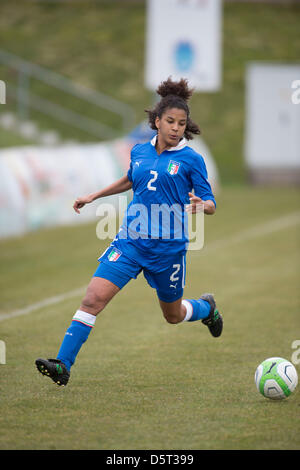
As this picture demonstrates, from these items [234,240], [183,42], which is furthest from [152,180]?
[183,42]

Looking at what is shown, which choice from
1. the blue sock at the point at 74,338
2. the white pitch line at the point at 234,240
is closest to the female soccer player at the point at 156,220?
the blue sock at the point at 74,338

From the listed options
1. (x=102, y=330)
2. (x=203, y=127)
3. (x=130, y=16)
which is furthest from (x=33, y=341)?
(x=130, y=16)

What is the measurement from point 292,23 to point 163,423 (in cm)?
4070

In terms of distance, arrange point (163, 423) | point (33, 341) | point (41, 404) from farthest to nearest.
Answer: point (33, 341)
point (41, 404)
point (163, 423)

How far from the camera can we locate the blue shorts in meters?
6.33

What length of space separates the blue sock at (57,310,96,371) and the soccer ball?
137cm

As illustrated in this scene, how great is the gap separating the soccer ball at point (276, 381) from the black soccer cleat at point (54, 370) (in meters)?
1.46

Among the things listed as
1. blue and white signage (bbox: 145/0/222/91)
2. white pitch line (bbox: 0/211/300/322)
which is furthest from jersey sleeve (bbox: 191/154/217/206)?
blue and white signage (bbox: 145/0/222/91)

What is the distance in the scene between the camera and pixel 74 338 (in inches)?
245

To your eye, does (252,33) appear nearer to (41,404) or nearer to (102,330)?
(102,330)

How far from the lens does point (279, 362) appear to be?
6.23m

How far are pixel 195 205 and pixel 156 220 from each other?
1.47 feet

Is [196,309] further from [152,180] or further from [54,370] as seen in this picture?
[54,370]

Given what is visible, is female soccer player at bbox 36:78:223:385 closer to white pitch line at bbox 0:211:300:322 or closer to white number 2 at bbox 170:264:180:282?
white number 2 at bbox 170:264:180:282
